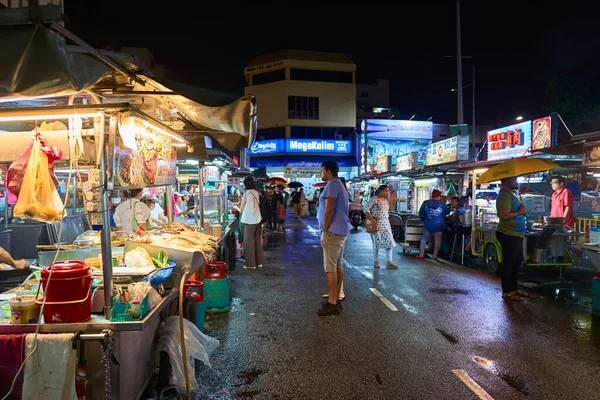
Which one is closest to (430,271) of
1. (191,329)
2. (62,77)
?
(191,329)

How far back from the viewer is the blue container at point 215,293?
6375 millimetres

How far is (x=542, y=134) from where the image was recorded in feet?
37.2

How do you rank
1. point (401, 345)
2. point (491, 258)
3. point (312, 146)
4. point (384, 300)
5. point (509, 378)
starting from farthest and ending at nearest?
point (312, 146) < point (491, 258) < point (384, 300) < point (401, 345) < point (509, 378)

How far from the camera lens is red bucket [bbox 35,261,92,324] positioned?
115 inches

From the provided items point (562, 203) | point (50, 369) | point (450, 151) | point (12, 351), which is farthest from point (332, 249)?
point (450, 151)

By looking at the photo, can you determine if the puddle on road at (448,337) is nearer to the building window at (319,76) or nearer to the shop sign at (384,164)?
the shop sign at (384,164)

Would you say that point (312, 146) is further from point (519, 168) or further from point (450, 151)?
point (519, 168)

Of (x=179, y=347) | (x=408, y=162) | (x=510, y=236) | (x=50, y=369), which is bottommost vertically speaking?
(x=179, y=347)

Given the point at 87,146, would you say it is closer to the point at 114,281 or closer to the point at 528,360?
the point at 114,281

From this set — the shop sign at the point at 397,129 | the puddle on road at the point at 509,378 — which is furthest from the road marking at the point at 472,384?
the shop sign at the point at 397,129

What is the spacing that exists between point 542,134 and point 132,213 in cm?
1101

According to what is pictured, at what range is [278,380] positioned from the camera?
A: 4.19m

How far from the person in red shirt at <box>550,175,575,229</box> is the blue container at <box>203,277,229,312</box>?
887 centimetres

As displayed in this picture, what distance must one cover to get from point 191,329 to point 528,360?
385 centimetres
